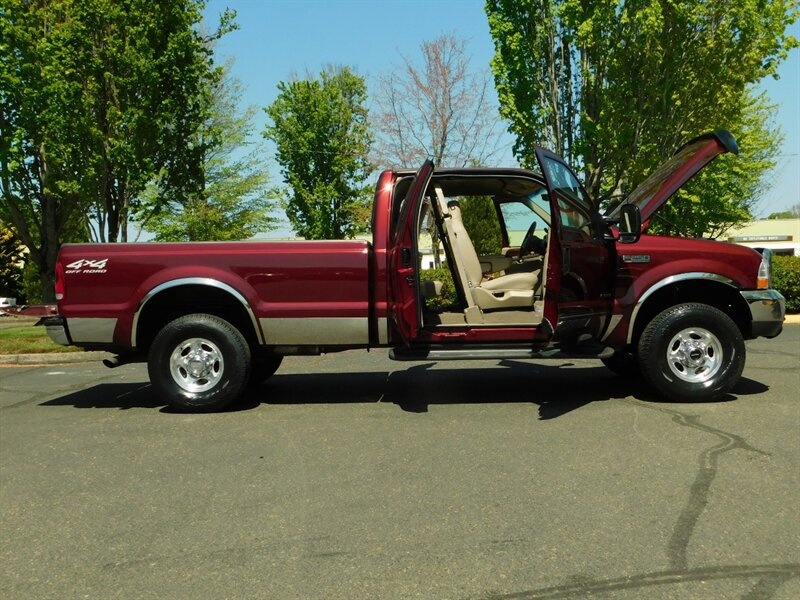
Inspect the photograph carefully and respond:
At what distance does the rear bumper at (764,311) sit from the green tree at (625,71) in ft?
32.3

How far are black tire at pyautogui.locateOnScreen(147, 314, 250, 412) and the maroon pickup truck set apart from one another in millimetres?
10

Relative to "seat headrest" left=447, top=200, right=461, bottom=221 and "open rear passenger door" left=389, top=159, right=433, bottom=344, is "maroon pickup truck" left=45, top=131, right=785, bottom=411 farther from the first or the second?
"seat headrest" left=447, top=200, right=461, bottom=221

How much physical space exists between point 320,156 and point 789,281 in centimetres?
1792

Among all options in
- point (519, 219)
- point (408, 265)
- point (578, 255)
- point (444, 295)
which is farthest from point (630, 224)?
point (444, 295)

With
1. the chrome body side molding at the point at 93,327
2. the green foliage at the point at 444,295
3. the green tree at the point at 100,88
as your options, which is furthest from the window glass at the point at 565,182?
the green tree at the point at 100,88

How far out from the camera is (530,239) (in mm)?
7539

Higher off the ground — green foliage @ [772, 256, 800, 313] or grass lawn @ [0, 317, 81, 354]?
green foliage @ [772, 256, 800, 313]

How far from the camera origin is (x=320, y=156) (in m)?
28.6

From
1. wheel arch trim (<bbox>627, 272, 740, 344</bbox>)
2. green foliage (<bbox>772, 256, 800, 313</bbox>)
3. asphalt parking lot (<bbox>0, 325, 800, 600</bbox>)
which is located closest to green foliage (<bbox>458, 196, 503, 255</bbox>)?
wheel arch trim (<bbox>627, 272, 740, 344</bbox>)

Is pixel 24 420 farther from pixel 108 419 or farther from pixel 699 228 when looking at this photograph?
pixel 699 228

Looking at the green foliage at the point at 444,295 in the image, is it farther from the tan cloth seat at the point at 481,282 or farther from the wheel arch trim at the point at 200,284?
the wheel arch trim at the point at 200,284

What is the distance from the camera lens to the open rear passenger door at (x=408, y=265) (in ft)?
20.2

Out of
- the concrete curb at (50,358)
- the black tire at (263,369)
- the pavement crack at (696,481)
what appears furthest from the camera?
the concrete curb at (50,358)

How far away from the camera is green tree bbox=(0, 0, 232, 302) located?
50.4 ft
